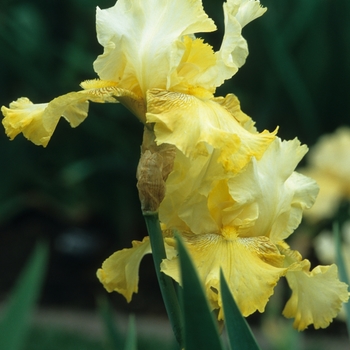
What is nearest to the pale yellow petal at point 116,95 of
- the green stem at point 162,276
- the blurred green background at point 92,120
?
the green stem at point 162,276

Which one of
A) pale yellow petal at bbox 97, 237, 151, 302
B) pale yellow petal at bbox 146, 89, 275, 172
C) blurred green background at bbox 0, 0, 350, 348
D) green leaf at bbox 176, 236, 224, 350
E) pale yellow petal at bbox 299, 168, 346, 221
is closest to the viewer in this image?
green leaf at bbox 176, 236, 224, 350

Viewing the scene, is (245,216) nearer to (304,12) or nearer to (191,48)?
(191,48)

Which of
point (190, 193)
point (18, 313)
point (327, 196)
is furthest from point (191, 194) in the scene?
point (327, 196)

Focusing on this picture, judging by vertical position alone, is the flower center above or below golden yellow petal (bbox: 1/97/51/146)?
below

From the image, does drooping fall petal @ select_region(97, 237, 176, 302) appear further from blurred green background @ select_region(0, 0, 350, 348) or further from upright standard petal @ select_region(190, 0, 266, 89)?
blurred green background @ select_region(0, 0, 350, 348)

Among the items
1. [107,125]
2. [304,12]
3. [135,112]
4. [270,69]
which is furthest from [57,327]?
[135,112]

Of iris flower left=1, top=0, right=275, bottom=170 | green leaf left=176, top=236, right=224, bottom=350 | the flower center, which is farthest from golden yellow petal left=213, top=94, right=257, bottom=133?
green leaf left=176, top=236, right=224, bottom=350

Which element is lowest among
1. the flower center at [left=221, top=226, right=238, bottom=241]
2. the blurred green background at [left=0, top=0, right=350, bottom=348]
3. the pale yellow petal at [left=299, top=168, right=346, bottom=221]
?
the flower center at [left=221, top=226, right=238, bottom=241]

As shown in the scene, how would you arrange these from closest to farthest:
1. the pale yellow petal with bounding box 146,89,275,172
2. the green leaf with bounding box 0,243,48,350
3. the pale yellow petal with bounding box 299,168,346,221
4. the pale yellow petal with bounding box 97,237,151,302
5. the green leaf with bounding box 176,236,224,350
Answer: the green leaf with bounding box 176,236,224,350
the pale yellow petal with bounding box 146,89,275,172
the pale yellow petal with bounding box 97,237,151,302
the green leaf with bounding box 0,243,48,350
the pale yellow petal with bounding box 299,168,346,221
